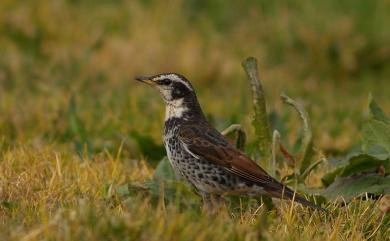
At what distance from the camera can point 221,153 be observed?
269 inches

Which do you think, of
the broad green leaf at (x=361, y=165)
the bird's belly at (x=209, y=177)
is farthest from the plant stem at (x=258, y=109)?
the bird's belly at (x=209, y=177)

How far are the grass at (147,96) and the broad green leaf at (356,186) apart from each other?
0.19 m

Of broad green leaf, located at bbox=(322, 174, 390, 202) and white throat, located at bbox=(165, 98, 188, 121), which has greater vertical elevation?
white throat, located at bbox=(165, 98, 188, 121)

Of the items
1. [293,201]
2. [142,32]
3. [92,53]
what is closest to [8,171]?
[293,201]

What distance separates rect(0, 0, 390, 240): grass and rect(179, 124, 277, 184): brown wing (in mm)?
245

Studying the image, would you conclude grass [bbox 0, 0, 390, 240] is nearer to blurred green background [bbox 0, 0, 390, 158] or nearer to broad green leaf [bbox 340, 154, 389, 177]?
blurred green background [bbox 0, 0, 390, 158]

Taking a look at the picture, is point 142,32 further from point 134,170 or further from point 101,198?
point 101,198

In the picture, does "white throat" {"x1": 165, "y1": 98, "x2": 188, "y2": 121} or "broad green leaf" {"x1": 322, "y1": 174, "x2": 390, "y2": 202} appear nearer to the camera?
"broad green leaf" {"x1": 322, "y1": 174, "x2": 390, "y2": 202}

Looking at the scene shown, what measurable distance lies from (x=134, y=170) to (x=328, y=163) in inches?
61.0

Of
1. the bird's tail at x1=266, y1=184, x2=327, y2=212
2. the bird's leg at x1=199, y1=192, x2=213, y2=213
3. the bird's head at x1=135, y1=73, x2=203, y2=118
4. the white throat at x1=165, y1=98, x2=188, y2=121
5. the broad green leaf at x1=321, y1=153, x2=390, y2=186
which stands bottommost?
the bird's leg at x1=199, y1=192, x2=213, y2=213

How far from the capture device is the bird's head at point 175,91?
736 cm

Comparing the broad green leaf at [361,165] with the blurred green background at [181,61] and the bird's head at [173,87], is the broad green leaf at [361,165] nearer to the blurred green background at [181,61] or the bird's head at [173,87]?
Answer: the bird's head at [173,87]

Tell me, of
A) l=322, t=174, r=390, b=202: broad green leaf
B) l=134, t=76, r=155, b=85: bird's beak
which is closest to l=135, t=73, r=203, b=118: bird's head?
l=134, t=76, r=155, b=85: bird's beak

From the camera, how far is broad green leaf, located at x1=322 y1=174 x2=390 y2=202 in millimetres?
6930
